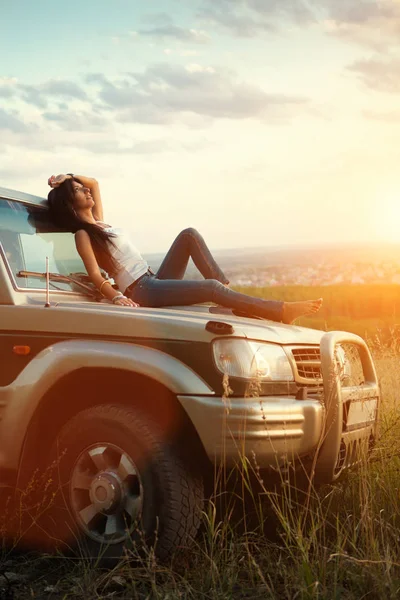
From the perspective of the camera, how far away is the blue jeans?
488 cm

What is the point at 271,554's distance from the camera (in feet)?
12.6

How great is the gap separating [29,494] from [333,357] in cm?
169

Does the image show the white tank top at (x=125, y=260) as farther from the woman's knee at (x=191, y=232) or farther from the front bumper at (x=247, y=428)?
the front bumper at (x=247, y=428)

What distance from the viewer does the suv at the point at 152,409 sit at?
12.0ft

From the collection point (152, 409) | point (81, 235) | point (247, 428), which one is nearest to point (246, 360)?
point (247, 428)

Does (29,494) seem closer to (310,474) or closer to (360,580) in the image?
(310,474)

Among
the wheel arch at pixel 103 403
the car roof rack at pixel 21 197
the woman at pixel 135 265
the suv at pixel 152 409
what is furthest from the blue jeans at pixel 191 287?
the wheel arch at pixel 103 403

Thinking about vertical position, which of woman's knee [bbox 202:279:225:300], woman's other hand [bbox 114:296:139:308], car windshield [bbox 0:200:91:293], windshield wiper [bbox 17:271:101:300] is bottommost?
woman's other hand [bbox 114:296:139:308]

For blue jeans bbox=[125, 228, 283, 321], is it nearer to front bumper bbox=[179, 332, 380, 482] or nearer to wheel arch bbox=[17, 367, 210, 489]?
front bumper bbox=[179, 332, 380, 482]

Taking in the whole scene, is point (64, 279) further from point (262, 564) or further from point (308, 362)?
point (262, 564)

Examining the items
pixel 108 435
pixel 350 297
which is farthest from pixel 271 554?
pixel 350 297

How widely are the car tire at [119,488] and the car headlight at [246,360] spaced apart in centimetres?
46

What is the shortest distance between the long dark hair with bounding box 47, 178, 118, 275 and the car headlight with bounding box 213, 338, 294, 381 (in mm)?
1782

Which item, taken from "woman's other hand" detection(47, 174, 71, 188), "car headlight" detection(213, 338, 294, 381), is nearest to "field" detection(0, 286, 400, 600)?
"car headlight" detection(213, 338, 294, 381)
